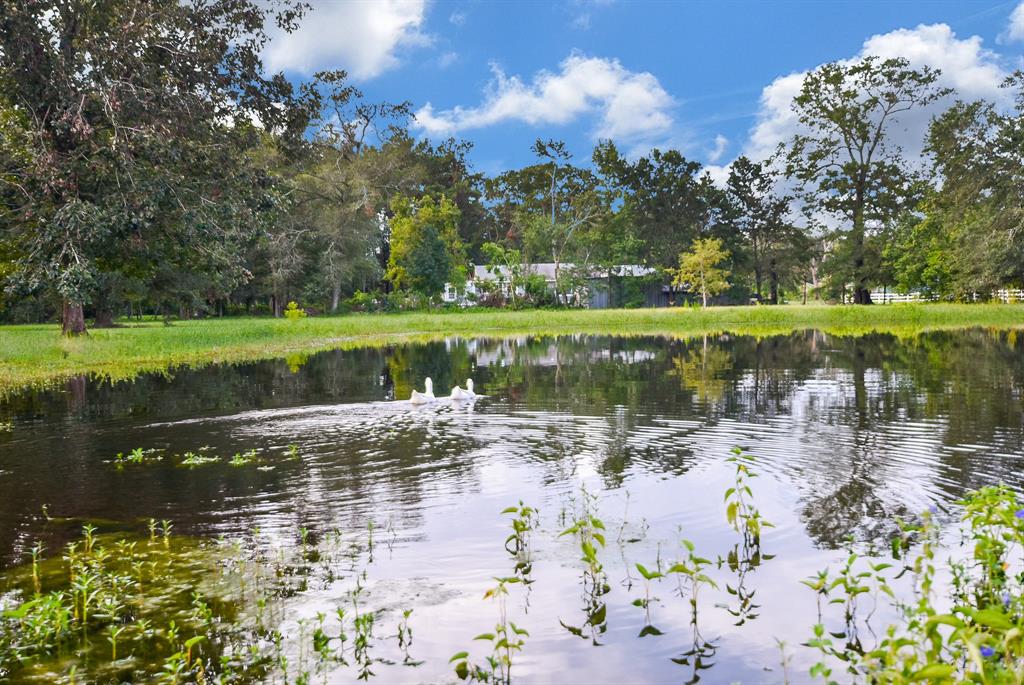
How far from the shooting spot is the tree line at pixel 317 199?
2786 centimetres

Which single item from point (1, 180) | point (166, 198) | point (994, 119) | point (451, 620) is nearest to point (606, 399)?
point (451, 620)

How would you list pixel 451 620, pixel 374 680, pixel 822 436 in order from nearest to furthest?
pixel 374 680
pixel 451 620
pixel 822 436

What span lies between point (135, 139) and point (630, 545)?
26503 millimetres

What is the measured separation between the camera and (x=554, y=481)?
1020 centimetres

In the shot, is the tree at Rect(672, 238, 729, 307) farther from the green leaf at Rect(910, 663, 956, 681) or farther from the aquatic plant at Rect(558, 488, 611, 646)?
the green leaf at Rect(910, 663, 956, 681)

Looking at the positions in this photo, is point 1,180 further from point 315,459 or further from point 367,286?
point 367,286

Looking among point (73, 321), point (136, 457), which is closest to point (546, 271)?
point (73, 321)

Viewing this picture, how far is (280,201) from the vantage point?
3444cm

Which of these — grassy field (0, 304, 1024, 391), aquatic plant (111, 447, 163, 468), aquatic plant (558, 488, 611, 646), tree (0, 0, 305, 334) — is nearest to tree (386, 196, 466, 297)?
grassy field (0, 304, 1024, 391)

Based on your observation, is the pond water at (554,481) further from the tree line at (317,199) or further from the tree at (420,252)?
the tree at (420,252)

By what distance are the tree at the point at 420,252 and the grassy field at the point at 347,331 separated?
24.1 meters

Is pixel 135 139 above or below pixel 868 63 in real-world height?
below

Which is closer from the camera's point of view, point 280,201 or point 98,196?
point 98,196

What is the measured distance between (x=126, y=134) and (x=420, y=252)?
2279 inches
